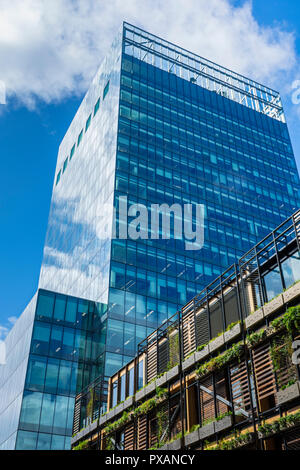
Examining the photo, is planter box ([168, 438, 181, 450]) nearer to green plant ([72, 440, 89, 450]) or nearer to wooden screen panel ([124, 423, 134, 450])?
wooden screen panel ([124, 423, 134, 450])

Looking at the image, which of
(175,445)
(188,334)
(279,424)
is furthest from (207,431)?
(188,334)

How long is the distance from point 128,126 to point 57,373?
42066mm

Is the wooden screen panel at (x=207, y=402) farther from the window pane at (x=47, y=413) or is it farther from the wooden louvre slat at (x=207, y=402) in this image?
the window pane at (x=47, y=413)

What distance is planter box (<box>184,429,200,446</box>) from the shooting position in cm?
2341

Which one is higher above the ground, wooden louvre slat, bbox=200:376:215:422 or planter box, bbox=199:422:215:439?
wooden louvre slat, bbox=200:376:215:422

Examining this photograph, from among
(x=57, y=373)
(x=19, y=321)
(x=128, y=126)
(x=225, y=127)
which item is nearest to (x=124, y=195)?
(x=128, y=126)

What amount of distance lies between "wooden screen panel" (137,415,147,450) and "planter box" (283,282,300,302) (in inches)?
507

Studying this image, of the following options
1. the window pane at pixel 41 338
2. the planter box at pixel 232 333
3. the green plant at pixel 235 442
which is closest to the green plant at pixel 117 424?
the green plant at pixel 235 442

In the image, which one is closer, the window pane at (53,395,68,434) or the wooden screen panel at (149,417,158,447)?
the wooden screen panel at (149,417,158,447)

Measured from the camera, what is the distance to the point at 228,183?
9150 cm

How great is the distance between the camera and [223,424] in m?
21.8

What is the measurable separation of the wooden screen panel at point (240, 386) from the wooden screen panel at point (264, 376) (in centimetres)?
84

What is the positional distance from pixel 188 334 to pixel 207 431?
627 centimetres

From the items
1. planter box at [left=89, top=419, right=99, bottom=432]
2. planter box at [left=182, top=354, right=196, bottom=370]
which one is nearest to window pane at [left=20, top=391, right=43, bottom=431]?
A: planter box at [left=89, top=419, right=99, bottom=432]
